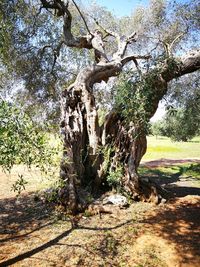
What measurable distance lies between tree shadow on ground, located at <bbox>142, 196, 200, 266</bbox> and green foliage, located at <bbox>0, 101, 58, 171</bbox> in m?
4.64

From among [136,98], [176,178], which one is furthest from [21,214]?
[176,178]

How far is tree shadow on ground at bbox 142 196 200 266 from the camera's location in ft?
27.0

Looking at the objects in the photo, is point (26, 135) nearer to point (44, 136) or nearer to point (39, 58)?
point (44, 136)

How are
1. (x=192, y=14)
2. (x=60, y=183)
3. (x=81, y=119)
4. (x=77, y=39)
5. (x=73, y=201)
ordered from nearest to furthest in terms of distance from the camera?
(x=60, y=183) < (x=73, y=201) < (x=81, y=119) < (x=77, y=39) < (x=192, y=14)

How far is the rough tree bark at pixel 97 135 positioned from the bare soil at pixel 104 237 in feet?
3.86

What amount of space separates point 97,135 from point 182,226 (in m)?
4.75

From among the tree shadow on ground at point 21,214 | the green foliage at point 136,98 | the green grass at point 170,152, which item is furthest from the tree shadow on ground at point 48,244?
the green grass at point 170,152

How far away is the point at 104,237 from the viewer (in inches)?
350

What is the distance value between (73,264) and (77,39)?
11241 mm

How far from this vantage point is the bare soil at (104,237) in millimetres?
7586

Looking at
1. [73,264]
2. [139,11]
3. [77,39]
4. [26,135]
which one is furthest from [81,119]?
[139,11]

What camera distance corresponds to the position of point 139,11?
20.3m

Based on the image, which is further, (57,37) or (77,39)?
(57,37)

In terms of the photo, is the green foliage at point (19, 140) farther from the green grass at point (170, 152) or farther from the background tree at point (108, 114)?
the green grass at point (170, 152)
